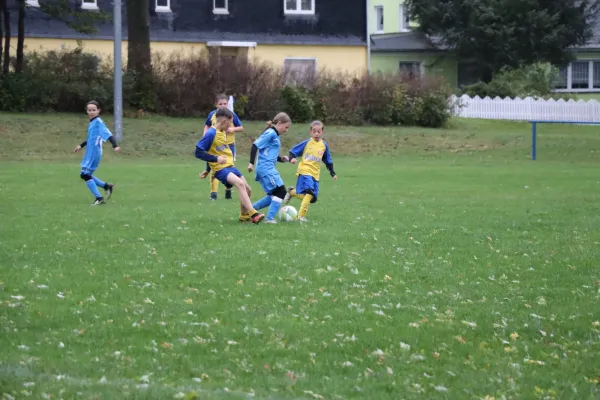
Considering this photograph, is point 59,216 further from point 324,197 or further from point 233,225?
point 324,197

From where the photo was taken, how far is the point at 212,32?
47.1 metres

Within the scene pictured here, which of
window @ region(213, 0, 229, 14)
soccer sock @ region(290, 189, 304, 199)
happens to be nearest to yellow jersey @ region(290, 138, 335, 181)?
soccer sock @ region(290, 189, 304, 199)

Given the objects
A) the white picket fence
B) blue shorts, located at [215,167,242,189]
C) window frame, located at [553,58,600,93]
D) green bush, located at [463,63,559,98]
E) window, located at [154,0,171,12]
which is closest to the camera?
blue shorts, located at [215,167,242,189]

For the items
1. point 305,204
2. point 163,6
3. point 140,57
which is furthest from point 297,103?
point 305,204

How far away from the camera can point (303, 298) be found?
8.66 meters

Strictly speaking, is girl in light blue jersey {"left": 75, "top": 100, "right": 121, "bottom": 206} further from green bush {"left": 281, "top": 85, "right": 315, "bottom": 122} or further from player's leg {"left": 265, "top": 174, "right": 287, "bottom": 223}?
green bush {"left": 281, "top": 85, "right": 315, "bottom": 122}

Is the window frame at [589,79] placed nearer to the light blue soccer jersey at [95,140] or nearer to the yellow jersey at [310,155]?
the light blue soccer jersey at [95,140]

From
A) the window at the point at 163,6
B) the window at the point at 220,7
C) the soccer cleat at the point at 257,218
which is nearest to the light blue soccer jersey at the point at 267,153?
the soccer cleat at the point at 257,218

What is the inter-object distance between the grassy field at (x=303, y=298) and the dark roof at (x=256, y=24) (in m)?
28.8

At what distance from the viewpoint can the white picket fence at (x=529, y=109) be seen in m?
43.5

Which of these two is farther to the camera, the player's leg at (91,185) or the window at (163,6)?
the window at (163,6)

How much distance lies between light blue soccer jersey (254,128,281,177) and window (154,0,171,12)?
1334 inches

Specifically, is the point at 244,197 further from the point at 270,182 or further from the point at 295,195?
the point at 295,195

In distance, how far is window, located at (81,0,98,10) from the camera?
45.1 metres
